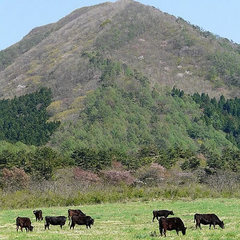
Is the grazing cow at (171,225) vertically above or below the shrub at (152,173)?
below

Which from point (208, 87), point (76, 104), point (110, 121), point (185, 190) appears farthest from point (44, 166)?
point (208, 87)

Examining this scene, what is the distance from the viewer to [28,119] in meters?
144

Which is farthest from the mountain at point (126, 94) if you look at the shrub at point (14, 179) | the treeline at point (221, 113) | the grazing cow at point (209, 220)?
the grazing cow at point (209, 220)

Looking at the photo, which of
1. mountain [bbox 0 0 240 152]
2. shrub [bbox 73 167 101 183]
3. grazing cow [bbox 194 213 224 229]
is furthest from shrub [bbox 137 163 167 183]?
grazing cow [bbox 194 213 224 229]

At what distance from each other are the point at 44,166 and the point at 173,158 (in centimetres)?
2696

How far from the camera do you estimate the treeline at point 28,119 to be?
127375 mm

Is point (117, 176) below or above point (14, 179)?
below

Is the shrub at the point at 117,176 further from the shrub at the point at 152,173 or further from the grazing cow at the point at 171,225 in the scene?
the grazing cow at the point at 171,225

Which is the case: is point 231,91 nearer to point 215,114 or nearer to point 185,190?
point 215,114

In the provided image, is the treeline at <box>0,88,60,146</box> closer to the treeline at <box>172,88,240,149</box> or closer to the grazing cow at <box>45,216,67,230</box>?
the treeline at <box>172,88,240,149</box>

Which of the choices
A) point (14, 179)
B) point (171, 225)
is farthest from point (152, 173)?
point (171, 225)

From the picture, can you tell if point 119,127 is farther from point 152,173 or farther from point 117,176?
point 152,173

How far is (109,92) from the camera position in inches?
5797

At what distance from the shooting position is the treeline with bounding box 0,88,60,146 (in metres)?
127
